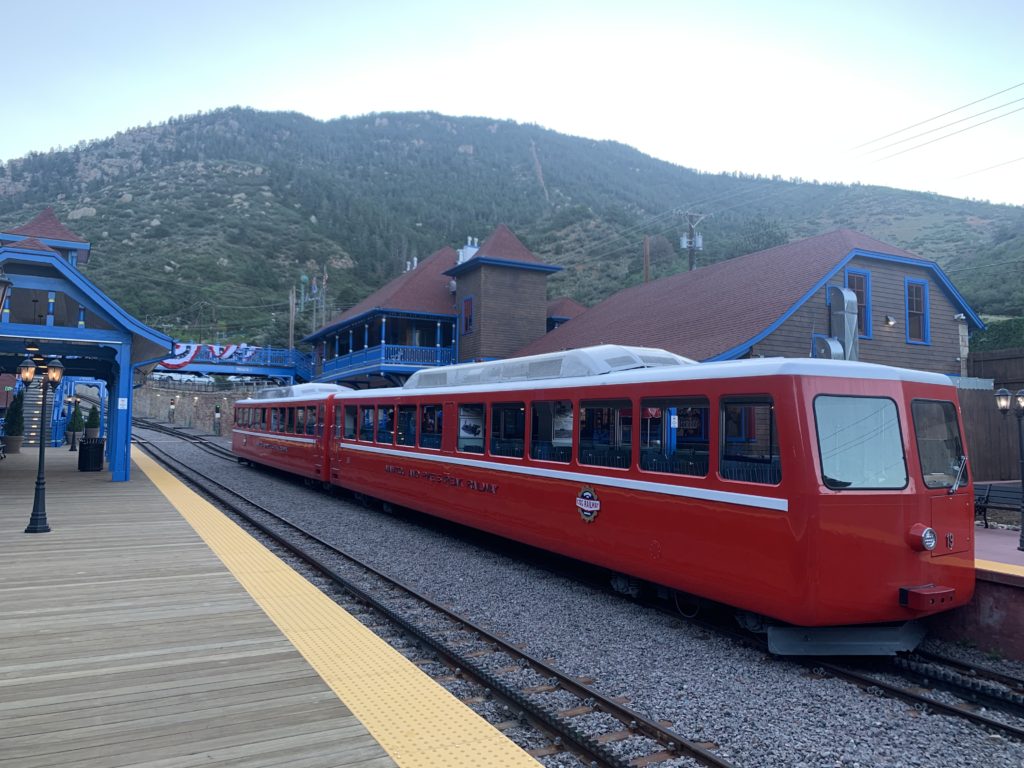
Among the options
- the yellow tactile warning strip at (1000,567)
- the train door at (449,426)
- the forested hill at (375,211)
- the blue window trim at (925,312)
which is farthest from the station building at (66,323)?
the forested hill at (375,211)

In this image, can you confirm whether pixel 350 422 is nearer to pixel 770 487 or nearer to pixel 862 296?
pixel 770 487

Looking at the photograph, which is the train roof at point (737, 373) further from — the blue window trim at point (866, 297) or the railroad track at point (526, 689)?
the blue window trim at point (866, 297)

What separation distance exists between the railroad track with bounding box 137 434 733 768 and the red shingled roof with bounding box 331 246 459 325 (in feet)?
71.4

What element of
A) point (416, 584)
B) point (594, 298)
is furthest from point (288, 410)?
point (594, 298)

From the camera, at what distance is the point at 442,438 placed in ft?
37.9

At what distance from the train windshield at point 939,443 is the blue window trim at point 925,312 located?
45.4 feet

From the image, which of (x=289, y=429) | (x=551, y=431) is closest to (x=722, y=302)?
(x=551, y=431)

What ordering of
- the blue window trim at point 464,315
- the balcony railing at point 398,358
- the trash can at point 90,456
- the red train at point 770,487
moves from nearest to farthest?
1. the red train at point 770,487
2. the trash can at point 90,456
3. the balcony railing at point 398,358
4. the blue window trim at point 464,315

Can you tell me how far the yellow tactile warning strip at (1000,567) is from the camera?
684 centimetres

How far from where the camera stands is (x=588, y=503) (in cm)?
805

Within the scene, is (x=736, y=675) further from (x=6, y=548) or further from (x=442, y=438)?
(x=6, y=548)

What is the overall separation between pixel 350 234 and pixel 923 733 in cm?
10481

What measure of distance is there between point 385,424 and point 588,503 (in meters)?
6.75

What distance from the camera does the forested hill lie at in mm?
63000
